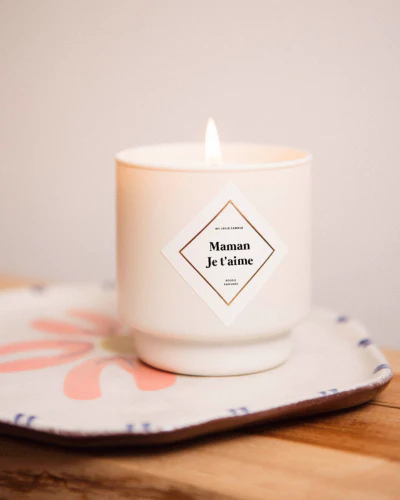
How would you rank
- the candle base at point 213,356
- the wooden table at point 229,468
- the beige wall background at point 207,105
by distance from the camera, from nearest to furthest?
the wooden table at point 229,468
the candle base at point 213,356
the beige wall background at point 207,105

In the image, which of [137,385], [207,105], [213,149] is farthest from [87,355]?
[207,105]

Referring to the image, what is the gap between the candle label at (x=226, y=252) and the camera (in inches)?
19.2

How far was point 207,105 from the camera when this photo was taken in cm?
82

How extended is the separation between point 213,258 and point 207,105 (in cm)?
38

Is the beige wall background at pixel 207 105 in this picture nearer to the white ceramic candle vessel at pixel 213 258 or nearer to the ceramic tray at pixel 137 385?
the ceramic tray at pixel 137 385

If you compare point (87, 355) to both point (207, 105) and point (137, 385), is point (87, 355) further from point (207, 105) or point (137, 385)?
point (207, 105)

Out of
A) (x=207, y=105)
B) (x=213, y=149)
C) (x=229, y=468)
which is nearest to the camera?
(x=229, y=468)

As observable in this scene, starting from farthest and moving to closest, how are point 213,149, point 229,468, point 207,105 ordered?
point 207,105
point 213,149
point 229,468

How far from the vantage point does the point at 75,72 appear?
894 millimetres

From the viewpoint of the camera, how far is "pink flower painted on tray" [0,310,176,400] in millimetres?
516

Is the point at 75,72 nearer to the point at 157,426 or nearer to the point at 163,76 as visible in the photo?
the point at 163,76

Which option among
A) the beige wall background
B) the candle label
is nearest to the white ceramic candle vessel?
the candle label

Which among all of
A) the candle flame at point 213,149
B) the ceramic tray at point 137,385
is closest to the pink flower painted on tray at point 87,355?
the ceramic tray at point 137,385

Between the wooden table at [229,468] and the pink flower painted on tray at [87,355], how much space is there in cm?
7
